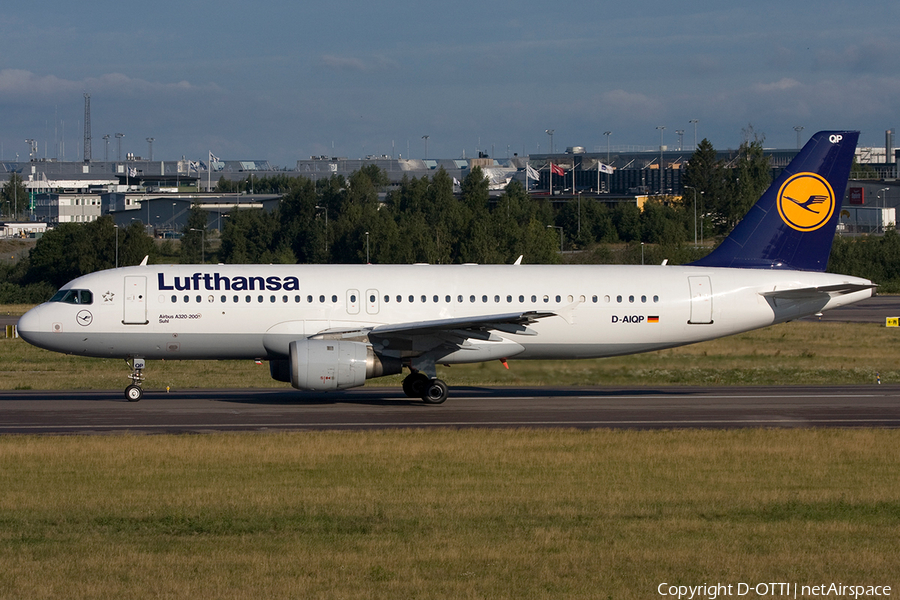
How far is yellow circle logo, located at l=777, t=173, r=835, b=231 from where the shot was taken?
1248 inches

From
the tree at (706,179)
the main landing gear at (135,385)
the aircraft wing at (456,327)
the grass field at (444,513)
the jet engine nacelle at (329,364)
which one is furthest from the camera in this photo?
the tree at (706,179)

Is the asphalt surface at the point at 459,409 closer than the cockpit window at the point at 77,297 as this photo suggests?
Yes

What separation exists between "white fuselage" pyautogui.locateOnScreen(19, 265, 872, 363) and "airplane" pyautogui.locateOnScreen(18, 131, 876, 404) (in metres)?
0.03

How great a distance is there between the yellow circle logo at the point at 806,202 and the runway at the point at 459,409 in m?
5.50

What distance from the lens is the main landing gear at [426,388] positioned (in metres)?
29.4

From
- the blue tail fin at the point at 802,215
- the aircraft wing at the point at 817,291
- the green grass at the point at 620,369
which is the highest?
the blue tail fin at the point at 802,215

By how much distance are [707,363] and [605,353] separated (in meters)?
9.40

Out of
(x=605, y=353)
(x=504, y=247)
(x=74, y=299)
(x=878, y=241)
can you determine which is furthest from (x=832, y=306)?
(x=878, y=241)

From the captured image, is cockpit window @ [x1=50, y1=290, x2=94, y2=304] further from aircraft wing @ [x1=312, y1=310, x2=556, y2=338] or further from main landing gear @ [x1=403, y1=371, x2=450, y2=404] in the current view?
main landing gear @ [x1=403, y1=371, x2=450, y2=404]

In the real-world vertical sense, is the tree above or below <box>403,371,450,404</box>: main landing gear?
above

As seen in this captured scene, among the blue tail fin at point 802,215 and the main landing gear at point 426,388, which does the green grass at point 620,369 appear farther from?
the blue tail fin at point 802,215

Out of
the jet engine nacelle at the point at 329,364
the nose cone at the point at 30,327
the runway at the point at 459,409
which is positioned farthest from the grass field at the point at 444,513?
the nose cone at the point at 30,327

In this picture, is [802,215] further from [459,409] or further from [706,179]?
[706,179]

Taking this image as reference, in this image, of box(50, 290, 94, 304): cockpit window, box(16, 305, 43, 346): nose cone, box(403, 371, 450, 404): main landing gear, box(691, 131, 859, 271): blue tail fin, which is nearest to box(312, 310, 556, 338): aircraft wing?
box(403, 371, 450, 404): main landing gear
